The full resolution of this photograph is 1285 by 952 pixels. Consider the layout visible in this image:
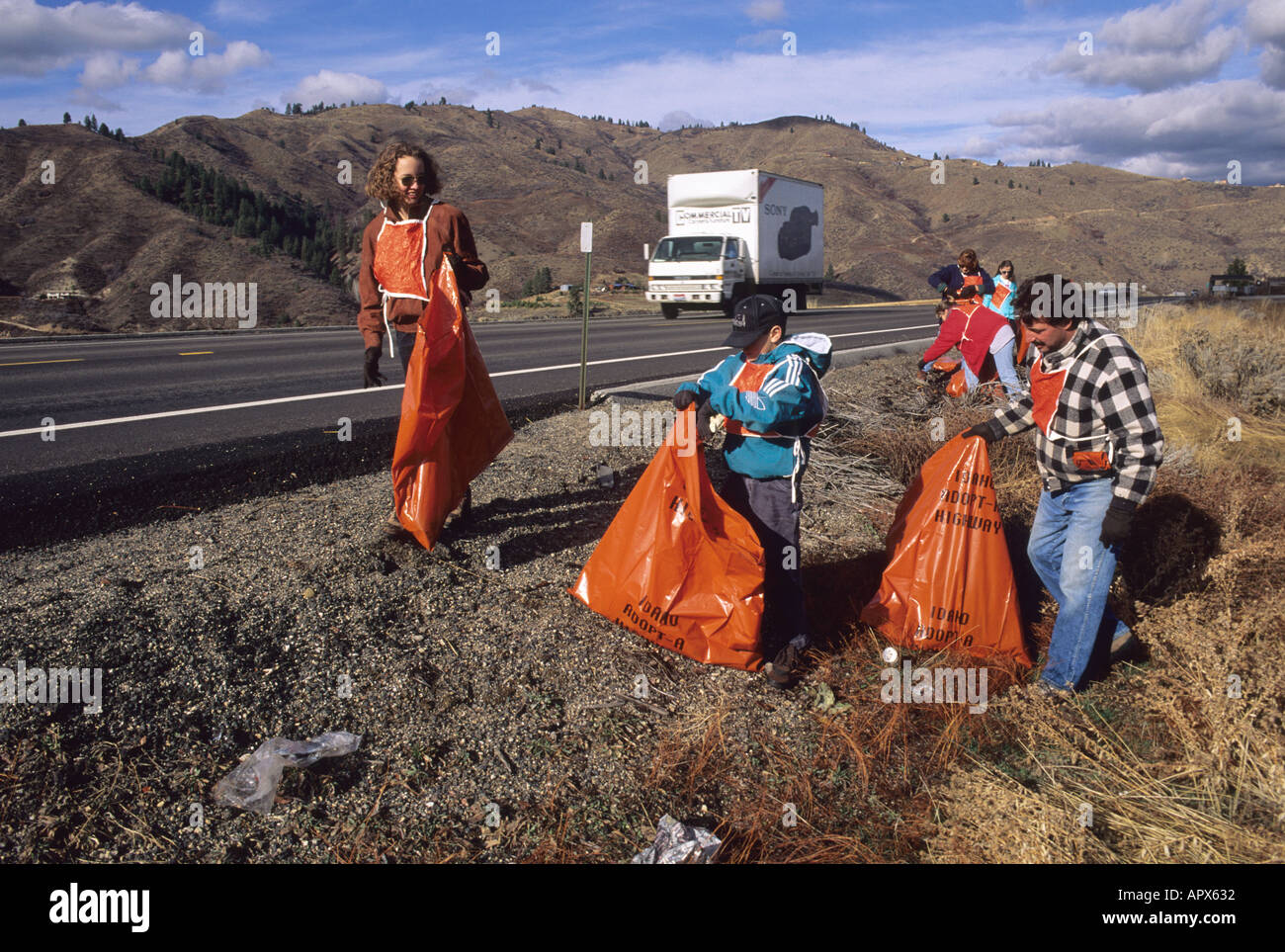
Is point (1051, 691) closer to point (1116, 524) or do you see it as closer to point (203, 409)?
point (1116, 524)

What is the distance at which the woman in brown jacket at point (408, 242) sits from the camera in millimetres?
4152

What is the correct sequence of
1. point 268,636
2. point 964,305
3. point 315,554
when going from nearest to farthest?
1. point 268,636
2. point 315,554
3. point 964,305

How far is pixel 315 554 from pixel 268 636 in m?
0.79

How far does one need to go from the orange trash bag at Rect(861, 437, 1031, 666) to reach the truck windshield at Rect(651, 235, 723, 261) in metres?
19.6

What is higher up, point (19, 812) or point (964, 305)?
point (964, 305)

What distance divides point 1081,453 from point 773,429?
3.85 ft

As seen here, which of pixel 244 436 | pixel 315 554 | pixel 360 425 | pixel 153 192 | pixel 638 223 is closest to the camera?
pixel 315 554

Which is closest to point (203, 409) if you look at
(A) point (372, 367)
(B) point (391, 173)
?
(A) point (372, 367)

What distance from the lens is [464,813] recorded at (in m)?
2.80

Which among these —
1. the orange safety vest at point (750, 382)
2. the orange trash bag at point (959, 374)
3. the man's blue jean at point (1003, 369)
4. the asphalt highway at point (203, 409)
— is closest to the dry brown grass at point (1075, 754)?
the orange safety vest at point (750, 382)

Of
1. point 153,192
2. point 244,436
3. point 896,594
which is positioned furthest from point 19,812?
point 153,192
